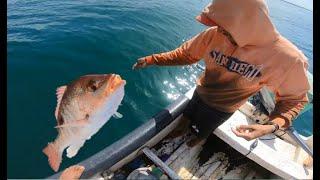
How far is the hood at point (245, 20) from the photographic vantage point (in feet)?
8.04

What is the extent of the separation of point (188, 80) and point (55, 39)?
3275 millimetres

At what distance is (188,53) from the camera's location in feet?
10.5

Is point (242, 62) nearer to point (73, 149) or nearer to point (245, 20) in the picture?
point (245, 20)

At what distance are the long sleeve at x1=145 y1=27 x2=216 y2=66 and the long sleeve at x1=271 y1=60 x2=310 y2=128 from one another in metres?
0.80

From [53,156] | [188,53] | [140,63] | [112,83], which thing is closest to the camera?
[112,83]

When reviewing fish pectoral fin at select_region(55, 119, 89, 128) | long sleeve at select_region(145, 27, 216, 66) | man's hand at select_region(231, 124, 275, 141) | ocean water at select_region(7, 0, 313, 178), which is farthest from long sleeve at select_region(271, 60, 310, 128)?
ocean water at select_region(7, 0, 313, 178)

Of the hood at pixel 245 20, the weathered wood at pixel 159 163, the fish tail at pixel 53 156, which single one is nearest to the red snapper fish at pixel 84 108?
the fish tail at pixel 53 156

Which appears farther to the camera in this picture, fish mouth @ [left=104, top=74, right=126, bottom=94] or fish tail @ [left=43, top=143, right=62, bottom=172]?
fish tail @ [left=43, top=143, right=62, bottom=172]

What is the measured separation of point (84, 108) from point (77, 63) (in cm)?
542

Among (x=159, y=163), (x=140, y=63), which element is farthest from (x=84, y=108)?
(x=159, y=163)

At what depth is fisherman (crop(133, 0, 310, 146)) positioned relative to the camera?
252 centimetres

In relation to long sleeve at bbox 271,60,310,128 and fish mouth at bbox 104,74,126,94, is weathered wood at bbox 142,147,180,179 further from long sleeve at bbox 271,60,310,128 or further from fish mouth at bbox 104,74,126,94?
fish mouth at bbox 104,74,126,94

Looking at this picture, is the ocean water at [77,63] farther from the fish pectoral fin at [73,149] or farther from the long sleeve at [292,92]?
the fish pectoral fin at [73,149]

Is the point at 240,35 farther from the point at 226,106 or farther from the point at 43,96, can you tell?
the point at 43,96
